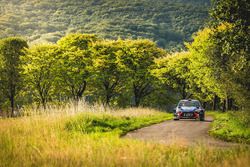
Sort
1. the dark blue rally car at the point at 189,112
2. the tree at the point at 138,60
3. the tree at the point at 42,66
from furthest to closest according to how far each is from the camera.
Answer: the tree at the point at 138,60, the tree at the point at 42,66, the dark blue rally car at the point at 189,112

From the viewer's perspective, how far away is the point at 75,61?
173 ft

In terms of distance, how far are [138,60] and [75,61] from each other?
32.6 ft

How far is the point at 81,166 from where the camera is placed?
872 centimetres

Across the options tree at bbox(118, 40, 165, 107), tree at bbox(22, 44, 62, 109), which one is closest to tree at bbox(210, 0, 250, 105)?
tree at bbox(22, 44, 62, 109)

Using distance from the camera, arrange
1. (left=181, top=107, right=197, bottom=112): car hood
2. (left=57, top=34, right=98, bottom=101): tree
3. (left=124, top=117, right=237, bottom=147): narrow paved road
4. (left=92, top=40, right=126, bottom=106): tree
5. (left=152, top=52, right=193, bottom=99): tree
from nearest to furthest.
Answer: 1. (left=124, top=117, right=237, bottom=147): narrow paved road
2. (left=181, top=107, right=197, bottom=112): car hood
3. (left=57, top=34, right=98, bottom=101): tree
4. (left=92, top=40, right=126, bottom=106): tree
5. (left=152, top=52, right=193, bottom=99): tree

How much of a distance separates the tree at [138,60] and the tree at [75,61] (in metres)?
4.75

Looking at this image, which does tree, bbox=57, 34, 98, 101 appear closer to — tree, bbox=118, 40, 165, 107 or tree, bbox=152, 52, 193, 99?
tree, bbox=118, 40, 165, 107

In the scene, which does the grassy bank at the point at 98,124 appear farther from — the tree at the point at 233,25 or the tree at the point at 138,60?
the tree at the point at 138,60

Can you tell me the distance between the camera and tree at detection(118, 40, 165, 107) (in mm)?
55794

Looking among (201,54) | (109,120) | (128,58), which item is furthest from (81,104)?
(128,58)

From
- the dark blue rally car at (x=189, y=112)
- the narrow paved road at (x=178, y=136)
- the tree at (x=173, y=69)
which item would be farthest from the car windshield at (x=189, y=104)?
the tree at (x=173, y=69)

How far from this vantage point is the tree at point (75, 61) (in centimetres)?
5206

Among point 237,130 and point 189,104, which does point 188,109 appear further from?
point 237,130

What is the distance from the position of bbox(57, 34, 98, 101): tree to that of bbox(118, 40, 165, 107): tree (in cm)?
475
